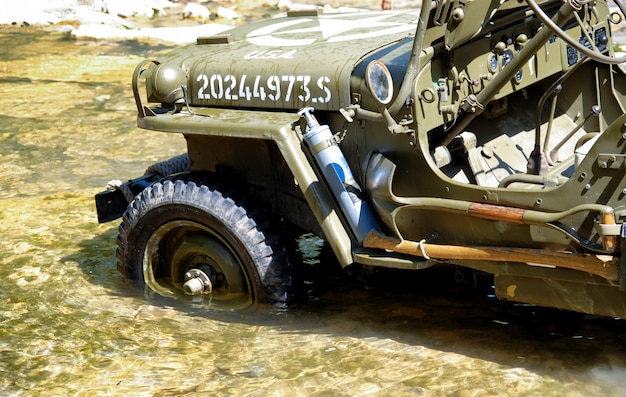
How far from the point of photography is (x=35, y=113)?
905 cm

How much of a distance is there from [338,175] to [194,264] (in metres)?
1.06

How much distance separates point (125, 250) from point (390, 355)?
1594 millimetres

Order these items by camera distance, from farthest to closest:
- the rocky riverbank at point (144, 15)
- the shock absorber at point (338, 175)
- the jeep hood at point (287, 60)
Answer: the rocky riverbank at point (144, 15) → the jeep hood at point (287, 60) → the shock absorber at point (338, 175)

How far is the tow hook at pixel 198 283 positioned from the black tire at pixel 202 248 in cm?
2

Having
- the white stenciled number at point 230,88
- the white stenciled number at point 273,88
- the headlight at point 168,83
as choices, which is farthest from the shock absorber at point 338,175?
the headlight at point 168,83

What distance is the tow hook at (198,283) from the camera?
472 centimetres

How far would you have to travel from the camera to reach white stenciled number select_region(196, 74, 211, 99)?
468 centimetres

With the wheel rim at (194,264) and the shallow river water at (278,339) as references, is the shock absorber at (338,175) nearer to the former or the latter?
the shallow river water at (278,339)

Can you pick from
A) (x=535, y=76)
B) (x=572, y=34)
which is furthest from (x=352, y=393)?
(x=572, y=34)

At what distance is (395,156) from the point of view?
13.3ft

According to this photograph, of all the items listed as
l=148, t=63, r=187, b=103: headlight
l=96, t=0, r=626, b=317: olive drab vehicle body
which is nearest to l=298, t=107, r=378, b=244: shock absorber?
l=96, t=0, r=626, b=317: olive drab vehicle body

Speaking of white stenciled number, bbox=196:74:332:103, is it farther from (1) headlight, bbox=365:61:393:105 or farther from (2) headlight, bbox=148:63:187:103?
(1) headlight, bbox=365:61:393:105

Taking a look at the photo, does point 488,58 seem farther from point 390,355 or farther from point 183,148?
point 183,148

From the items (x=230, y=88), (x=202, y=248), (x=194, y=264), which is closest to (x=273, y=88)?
(x=230, y=88)
